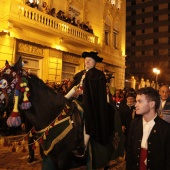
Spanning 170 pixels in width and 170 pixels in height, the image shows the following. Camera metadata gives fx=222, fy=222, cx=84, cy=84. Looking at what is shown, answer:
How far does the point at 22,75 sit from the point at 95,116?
52.0 inches

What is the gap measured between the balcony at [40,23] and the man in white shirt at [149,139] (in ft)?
33.4

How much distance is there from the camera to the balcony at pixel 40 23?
11391 millimetres

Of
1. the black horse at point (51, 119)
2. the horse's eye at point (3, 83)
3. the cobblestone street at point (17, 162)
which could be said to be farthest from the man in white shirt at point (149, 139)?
the cobblestone street at point (17, 162)

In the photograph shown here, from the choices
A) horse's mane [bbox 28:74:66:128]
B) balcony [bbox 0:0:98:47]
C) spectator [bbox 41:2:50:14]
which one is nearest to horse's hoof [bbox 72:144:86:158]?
horse's mane [bbox 28:74:66:128]

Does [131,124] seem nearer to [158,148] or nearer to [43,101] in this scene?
[158,148]

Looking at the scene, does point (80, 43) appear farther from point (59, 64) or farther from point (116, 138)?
point (116, 138)

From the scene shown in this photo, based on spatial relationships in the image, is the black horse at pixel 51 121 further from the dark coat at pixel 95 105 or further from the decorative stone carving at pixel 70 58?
the decorative stone carving at pixel 70 58

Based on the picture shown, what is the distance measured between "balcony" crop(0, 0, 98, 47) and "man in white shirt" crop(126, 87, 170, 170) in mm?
10195

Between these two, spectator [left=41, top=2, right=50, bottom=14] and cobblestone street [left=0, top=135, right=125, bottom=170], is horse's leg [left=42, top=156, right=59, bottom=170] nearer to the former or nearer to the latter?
cobblestone street [left=0, top=135, right=125, bottom=170]

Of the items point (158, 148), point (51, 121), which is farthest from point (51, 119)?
point (158, 148)

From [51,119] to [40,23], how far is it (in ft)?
33.8

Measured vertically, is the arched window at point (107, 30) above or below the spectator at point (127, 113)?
above

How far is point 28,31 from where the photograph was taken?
12.5 metres

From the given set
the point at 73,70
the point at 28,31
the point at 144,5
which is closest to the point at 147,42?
the point at 144,5
